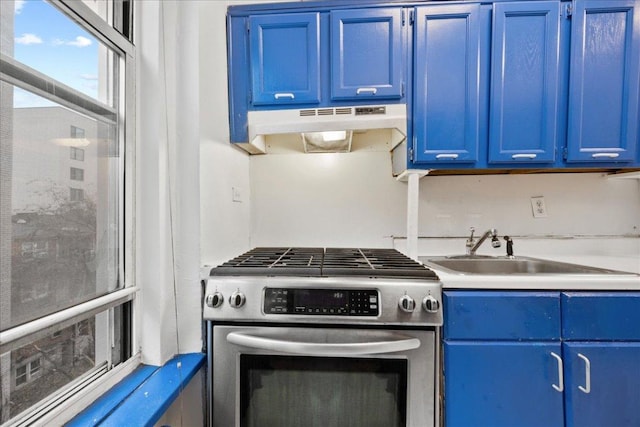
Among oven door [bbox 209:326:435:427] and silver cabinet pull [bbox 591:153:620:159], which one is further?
silver cabinet pull [bbox 591:153:620:159]

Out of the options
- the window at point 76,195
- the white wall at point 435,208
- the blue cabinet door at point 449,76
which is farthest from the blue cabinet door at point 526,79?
the window at point 76,195

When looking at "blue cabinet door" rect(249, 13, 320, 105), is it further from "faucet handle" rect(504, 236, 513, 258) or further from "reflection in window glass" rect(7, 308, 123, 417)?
"faucet handle" rect(504, 236, 513, 258)

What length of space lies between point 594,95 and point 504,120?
17.3 inches

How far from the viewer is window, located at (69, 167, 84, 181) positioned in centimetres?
85

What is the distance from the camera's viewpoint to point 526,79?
1424 mm

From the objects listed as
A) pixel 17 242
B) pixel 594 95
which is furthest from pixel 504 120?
pixel 17 242

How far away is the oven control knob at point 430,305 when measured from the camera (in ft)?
3.46

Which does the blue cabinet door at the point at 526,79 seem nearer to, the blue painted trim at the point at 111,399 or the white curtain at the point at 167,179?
the white curtain at the point at 167,179

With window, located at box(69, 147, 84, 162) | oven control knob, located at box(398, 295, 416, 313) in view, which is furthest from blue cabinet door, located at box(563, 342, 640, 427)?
window, located at box(69, 147, 84, 162)

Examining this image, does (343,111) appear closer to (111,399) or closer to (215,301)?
(215,301)

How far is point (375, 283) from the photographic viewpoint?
1.09 m

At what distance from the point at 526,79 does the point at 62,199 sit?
1.94m

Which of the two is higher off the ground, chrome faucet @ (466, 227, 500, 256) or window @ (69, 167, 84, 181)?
window @ (69, 167, 84, 181)

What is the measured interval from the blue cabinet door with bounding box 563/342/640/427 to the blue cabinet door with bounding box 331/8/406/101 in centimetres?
133
